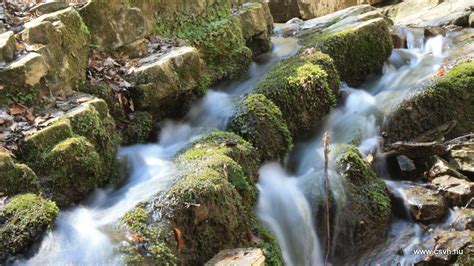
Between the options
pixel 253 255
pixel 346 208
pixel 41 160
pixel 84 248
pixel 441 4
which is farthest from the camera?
pixel 441 4

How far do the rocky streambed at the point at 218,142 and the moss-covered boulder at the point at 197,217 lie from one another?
0.05ft

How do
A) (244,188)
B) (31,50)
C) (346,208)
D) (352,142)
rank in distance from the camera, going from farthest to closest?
(352,142) → (346,208) → (31,50) → (244,188)

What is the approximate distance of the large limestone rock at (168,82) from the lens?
6363 millimetres

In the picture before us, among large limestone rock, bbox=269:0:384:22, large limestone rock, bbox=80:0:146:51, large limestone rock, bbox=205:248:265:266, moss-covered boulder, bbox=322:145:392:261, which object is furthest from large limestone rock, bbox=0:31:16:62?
large limestone rock, bbox=269:0:384:22

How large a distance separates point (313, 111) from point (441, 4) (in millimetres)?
9522

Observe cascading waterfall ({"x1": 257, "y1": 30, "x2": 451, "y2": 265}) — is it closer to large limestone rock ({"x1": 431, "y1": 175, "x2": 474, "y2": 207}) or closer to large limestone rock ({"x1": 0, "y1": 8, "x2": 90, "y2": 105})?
large limestone rock ({"x1": 431, "y1": 175, "x2": 474, "y2": 207})

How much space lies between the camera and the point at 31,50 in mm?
5469

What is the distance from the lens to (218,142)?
18.5ft

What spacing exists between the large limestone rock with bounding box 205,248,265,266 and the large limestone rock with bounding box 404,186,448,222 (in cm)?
275

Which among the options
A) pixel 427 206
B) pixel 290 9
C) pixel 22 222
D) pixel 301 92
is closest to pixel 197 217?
pixel 22 222

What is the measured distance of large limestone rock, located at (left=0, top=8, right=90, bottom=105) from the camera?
514cm

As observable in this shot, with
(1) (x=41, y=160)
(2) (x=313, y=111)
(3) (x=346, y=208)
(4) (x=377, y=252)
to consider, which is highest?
(1) (x=41, y=160)

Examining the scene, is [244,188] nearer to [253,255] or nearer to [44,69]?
[253,255]

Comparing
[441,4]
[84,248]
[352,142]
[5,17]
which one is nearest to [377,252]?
[352,142]
